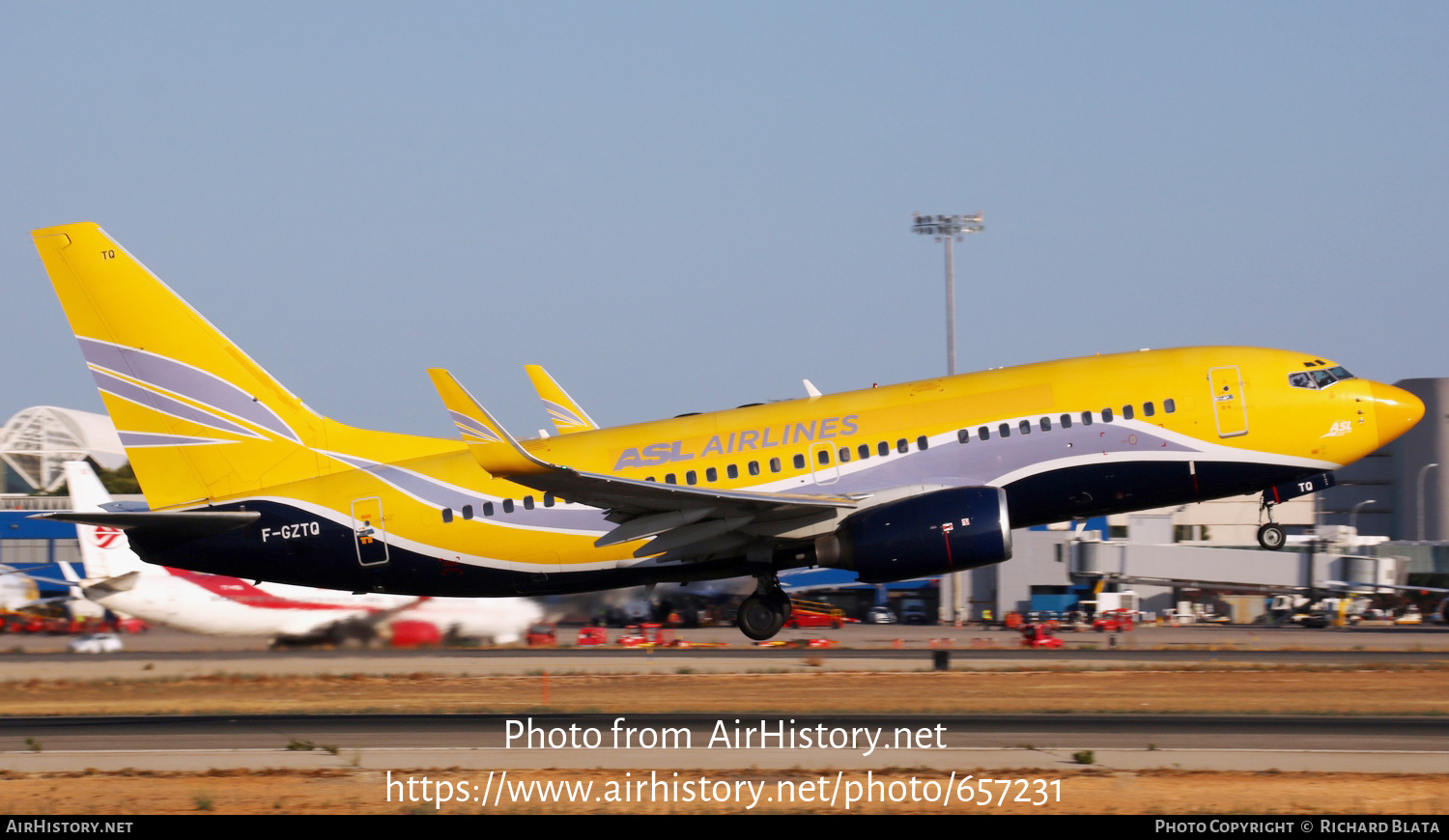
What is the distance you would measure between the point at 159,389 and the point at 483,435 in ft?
29.6

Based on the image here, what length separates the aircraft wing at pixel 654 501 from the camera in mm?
22672

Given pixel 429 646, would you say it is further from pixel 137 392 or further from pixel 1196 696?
pixel 1196 696

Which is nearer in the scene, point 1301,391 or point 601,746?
point 601,746

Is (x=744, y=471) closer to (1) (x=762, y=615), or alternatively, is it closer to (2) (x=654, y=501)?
(2) (x=654, y=501)

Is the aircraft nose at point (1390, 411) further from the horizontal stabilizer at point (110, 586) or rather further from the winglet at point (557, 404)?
the horizontal stabilizer at point (110, 586)

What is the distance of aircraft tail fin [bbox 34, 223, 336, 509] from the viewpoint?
2827cm

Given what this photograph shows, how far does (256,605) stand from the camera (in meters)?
49.5

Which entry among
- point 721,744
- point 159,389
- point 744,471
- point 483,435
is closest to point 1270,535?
point 744,471

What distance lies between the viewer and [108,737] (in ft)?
86.7

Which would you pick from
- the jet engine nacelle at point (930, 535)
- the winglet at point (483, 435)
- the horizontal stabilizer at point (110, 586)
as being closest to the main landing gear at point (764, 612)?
the jet engine nacelle at point (930, 535)

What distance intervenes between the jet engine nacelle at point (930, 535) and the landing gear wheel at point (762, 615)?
249cm
